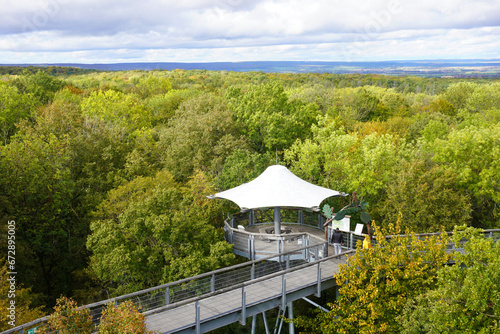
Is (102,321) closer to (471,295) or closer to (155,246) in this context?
(155,246)

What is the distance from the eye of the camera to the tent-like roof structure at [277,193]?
21641 mm

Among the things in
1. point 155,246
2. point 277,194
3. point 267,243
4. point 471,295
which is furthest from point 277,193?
point 471,295

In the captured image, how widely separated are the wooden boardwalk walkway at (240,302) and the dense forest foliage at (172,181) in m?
3.38

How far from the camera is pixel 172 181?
97.8 ft

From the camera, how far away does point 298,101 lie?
46.3 m

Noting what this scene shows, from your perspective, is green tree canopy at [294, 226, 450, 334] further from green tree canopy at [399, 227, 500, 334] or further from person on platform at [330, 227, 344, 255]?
person on platform at [330, 227, 344, 255]

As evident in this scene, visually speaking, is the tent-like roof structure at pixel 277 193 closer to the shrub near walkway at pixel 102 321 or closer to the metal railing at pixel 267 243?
the metal railing at pixel 267 243

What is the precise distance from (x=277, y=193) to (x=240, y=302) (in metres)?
7.50

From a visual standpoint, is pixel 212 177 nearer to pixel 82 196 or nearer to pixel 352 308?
pixel 82 196

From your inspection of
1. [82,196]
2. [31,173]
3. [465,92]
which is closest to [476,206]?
[82,196]

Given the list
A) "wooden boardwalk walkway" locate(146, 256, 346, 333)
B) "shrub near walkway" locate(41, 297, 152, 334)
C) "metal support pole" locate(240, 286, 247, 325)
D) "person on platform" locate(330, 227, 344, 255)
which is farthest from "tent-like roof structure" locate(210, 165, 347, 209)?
"shrub near walkway" locate(41, 297, 152, 334)

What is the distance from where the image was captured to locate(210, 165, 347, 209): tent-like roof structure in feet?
71.0

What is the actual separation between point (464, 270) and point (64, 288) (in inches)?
854

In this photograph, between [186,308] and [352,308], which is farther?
[352,308]
